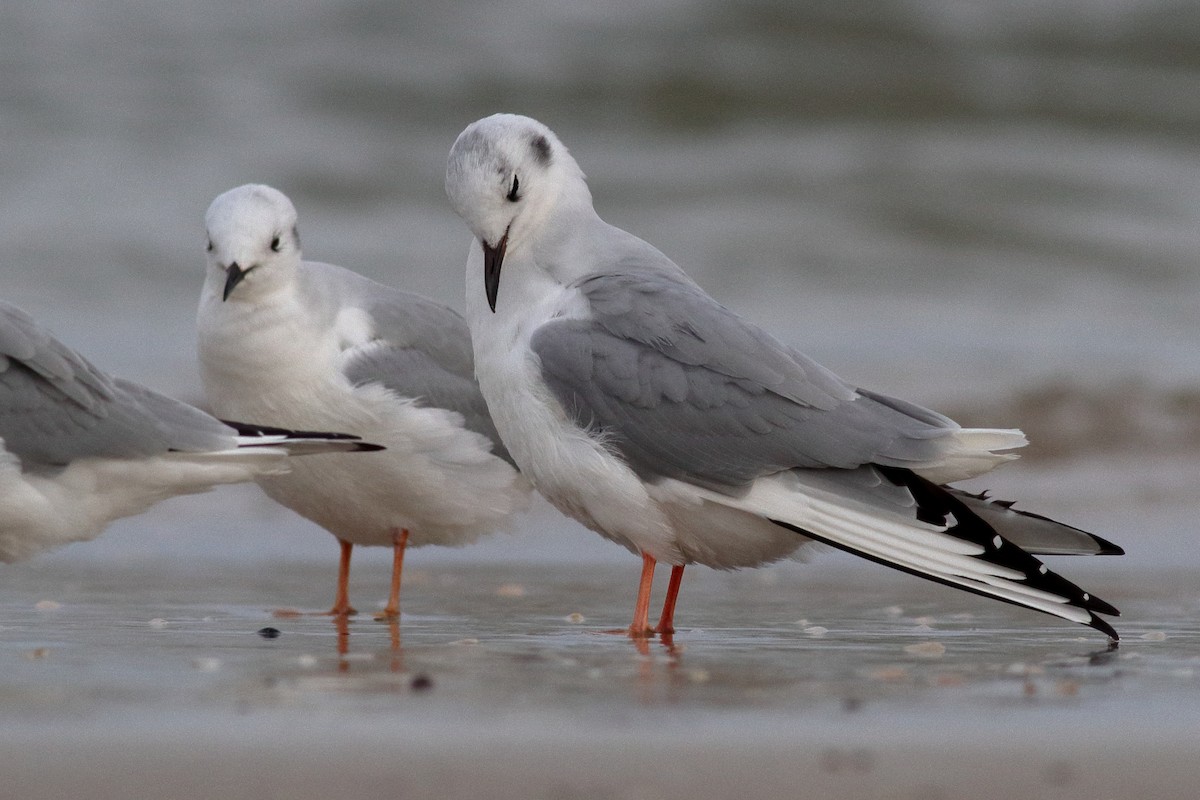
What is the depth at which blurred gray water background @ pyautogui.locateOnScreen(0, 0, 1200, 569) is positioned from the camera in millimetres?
11703

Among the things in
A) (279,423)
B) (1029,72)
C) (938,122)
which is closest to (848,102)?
(938,122)

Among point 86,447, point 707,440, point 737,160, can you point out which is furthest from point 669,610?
point 737,160

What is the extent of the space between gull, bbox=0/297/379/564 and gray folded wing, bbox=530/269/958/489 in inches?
26.6

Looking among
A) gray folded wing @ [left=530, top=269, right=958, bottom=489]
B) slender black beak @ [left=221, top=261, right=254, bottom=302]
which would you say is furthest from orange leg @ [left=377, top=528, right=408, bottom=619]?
gray folded wing @ [left=530, top=269, right=958, bottom=489]

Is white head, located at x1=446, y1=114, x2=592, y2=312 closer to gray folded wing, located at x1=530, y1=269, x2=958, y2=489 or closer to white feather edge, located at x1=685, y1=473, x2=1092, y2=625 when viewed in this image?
gray folded wing, located at x1=530, y1=269, x2=958, y2=489

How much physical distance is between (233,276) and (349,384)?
47 centimetres

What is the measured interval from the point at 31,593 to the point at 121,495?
39.9 inches

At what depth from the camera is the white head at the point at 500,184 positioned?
4703 millimetres

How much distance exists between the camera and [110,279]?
1266 cm

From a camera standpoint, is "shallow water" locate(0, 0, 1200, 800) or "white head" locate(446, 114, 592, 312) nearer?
"shallow water" locate(0, 0, 1200, 800)

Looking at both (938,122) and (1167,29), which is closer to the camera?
(938,122)

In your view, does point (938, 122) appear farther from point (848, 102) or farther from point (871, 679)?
point (871, 679)

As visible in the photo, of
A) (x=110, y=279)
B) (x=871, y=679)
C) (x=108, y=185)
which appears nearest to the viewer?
(x=871, y=679)

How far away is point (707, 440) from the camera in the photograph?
4363 mm
